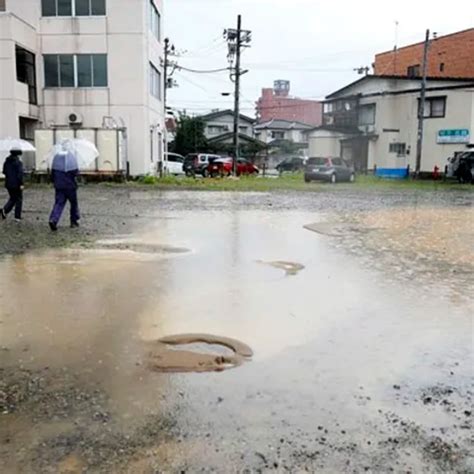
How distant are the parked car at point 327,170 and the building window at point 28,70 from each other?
46.0 feet

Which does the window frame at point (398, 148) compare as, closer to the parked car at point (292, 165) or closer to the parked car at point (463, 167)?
the parked car at point (463, 167)

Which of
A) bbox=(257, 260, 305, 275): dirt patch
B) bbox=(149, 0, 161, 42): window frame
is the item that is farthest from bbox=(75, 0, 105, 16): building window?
bbox=(257, 260, 305, 275): dirt patch

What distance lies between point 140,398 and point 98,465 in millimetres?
855

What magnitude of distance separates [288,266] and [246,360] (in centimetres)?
380

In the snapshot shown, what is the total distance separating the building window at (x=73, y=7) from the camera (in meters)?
26.8

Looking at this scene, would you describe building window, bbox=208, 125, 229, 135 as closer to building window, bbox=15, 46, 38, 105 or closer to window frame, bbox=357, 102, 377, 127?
window frame, bbox=357, 102, 377, 127

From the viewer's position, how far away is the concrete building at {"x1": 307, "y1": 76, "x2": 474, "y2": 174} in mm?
34250

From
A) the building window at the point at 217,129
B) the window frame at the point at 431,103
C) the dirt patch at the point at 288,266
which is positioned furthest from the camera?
the building window at the point at 217,129

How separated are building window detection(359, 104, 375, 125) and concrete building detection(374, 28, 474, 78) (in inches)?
300

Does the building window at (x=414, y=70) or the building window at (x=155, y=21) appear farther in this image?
the building window at (x=414, y=70)

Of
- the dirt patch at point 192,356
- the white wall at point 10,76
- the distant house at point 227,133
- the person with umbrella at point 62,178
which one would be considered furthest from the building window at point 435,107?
the dirt patch at point 192,356

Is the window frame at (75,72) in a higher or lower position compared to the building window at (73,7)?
lower

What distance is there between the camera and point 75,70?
27.2m

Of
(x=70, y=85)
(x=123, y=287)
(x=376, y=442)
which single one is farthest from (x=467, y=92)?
(x=376, y=442)
